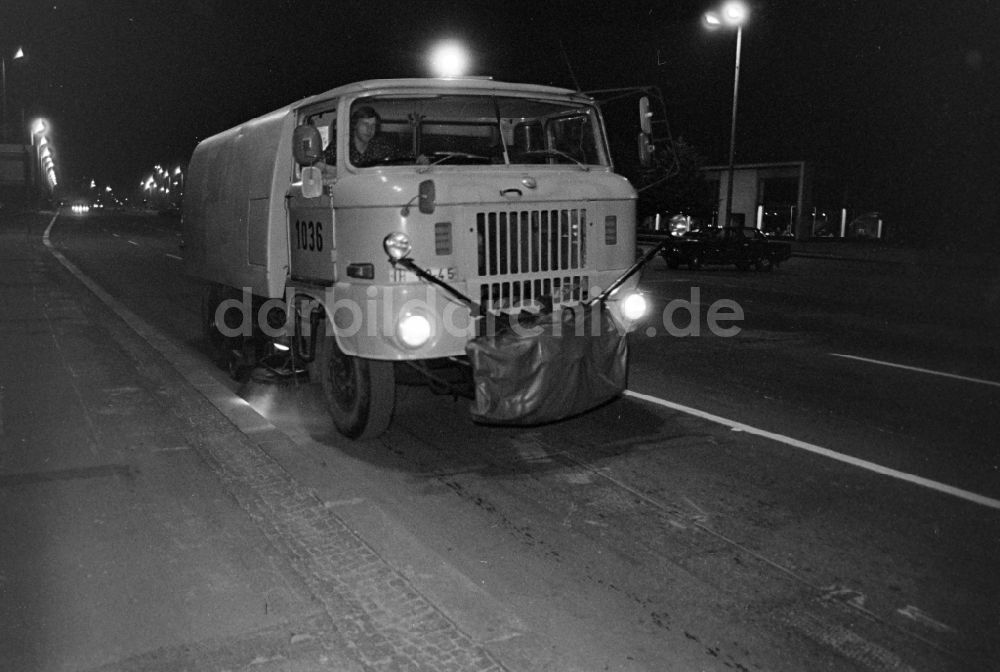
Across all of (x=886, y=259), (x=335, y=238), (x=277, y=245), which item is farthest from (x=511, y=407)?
(x=886, y=259)

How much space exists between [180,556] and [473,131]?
4097 mm

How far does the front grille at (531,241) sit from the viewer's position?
6434 mm

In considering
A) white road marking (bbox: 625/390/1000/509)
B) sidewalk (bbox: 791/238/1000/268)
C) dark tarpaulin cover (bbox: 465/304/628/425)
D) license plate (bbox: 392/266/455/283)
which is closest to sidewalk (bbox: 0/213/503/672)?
dark tarpaulin cover (bbox: 465/304/628/425)

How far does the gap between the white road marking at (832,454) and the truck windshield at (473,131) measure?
2312 millimetres

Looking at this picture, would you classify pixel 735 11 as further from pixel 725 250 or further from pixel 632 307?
pixel 632 307

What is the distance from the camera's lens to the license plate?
6.16 meters

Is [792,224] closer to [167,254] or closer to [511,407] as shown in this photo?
[167,254]

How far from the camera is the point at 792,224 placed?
4653 cm

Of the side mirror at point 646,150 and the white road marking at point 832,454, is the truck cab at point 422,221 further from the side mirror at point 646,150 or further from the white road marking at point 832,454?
the white road marking at point 832,454

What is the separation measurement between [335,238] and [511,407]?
Result: 1.84 m

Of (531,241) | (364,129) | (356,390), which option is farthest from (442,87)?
(356,390)

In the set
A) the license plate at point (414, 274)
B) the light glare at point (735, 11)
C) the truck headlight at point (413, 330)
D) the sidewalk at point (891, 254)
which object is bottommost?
the sidewalk at point (891, 254)

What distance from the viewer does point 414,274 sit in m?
6.18

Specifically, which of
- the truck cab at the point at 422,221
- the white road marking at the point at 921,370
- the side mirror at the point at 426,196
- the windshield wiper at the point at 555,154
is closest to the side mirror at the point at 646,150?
the truck cab at the point at 422,221
